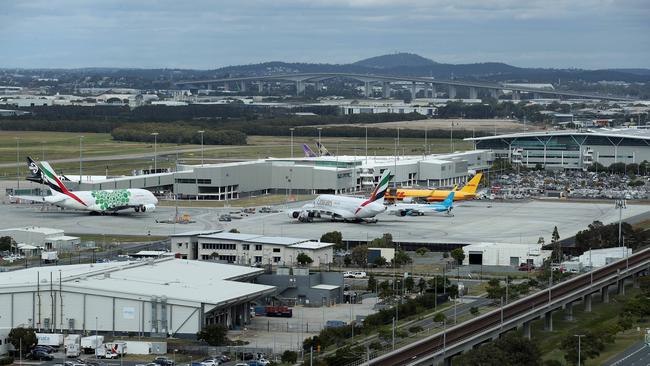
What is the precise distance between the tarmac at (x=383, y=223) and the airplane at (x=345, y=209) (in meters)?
0.50

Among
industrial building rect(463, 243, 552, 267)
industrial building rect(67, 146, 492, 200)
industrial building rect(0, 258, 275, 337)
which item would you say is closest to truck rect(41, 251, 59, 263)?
industrial building rect(0, 258, 275, 337)

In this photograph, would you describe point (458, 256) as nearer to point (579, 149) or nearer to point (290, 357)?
point (290, 357)

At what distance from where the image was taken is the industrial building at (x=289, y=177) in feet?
291

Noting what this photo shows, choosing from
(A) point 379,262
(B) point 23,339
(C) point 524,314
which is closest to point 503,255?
(A) point 379,262

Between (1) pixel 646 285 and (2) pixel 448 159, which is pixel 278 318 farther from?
(2) pixel 448 159

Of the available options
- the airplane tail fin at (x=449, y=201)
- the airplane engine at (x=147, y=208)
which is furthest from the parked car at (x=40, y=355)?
the airplane tail fin at (x=449, y=201)

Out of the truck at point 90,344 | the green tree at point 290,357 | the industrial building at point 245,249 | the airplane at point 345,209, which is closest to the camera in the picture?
the green tree at point 290,357

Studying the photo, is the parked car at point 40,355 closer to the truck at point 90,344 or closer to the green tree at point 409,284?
the truck at point 90,344

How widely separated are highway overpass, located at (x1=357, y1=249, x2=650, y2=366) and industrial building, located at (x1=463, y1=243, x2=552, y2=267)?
423 cm

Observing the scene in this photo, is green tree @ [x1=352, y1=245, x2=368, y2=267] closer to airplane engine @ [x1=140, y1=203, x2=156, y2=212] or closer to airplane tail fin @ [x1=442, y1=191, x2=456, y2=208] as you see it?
airplane tail fin @ [x1=442, y1=191, x2=456, y2=208]

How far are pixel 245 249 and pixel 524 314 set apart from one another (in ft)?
56.0

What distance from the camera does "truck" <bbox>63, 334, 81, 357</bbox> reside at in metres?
39.7

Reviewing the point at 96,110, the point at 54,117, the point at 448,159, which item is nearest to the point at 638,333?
the point at 448,159

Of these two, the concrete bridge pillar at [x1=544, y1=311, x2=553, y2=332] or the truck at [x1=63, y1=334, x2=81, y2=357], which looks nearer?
the truck at [x1=63, y1=334, x2=81, y2=357]
